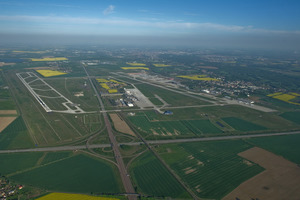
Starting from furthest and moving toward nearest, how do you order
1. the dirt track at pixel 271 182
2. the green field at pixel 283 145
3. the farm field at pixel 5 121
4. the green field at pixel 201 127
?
the green field at pixel 201 127, the farm field at pixel 5 121, the green field at pixel 283 145, the dirt track at pixel 271 182

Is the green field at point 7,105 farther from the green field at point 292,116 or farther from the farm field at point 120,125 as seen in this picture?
the green field at point 292,116

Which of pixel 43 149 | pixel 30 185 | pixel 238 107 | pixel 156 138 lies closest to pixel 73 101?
pixel 43 149

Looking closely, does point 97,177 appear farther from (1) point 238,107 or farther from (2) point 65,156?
(1) point 238,107

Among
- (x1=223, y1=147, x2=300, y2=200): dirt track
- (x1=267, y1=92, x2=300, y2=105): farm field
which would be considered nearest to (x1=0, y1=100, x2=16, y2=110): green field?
(x1=223, y1=147, x2=300, y2=200): dirt track

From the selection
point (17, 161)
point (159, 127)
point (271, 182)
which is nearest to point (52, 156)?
point (17, 161)

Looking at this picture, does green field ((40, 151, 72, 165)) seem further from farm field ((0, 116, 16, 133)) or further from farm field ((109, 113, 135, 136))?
farm field ((0, 116, 16, 133))

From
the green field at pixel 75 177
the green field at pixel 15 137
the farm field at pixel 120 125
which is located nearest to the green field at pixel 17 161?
the green field at pixel 75 177

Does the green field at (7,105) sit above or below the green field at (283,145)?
below
